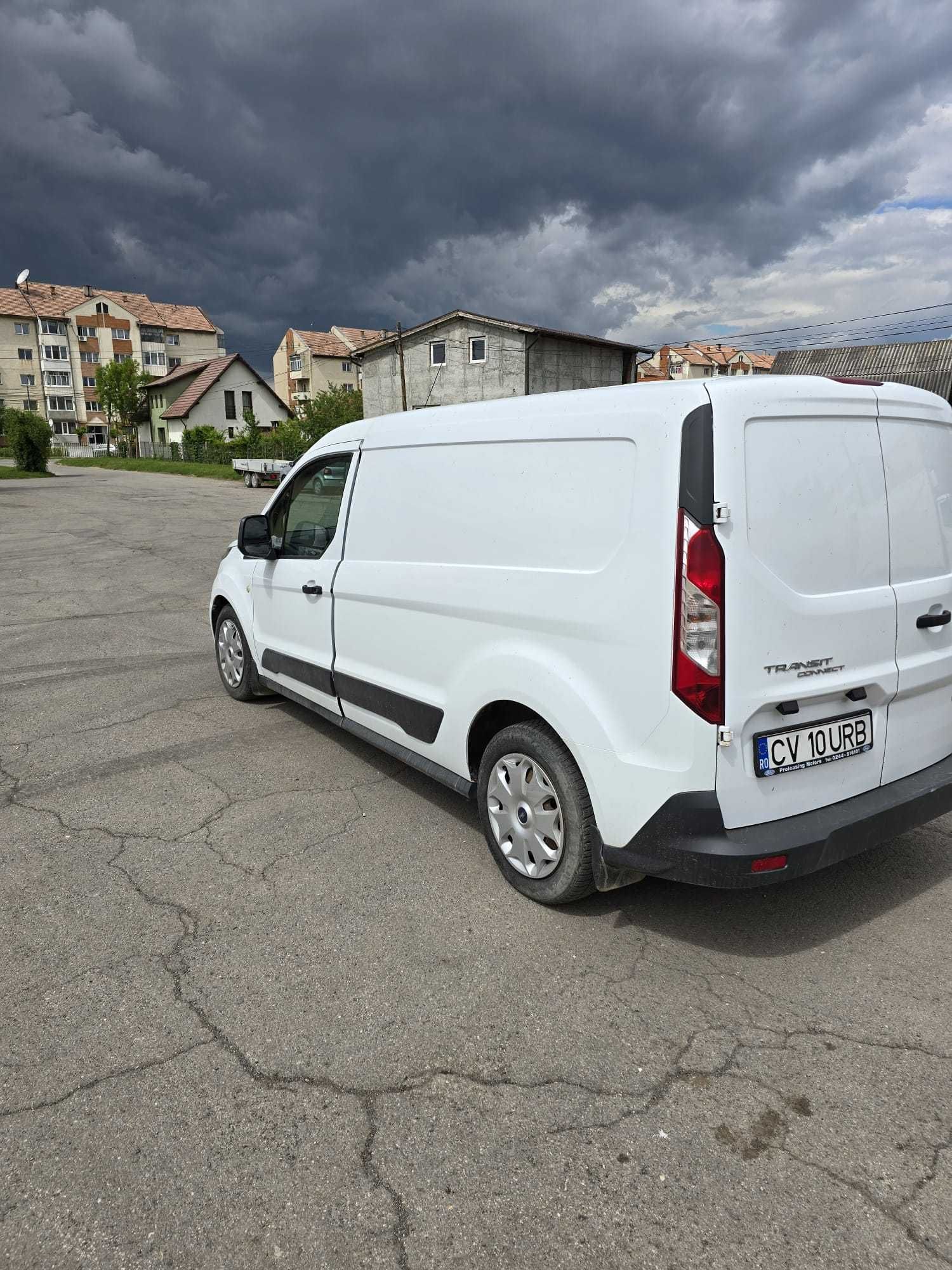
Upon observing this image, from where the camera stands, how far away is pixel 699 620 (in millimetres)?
2557

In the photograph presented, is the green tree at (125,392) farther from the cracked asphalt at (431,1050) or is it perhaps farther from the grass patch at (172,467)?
the cracked asphalt at (431,1050)

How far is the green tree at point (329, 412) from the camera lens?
49856 millimetres

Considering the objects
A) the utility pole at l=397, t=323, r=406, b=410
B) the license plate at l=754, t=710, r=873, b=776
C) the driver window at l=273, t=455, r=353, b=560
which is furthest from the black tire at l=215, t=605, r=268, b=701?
the utility pole at l=397, t=323, r=406, b=410

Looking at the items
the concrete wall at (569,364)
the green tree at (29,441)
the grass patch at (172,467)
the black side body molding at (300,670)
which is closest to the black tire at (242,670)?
the black side body molding at (300,670)

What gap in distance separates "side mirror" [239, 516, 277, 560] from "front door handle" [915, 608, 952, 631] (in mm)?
3552

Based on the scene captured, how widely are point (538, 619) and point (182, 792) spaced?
244cm

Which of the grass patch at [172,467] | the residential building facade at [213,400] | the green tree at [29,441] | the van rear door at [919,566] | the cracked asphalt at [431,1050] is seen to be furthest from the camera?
the residential building facade at [213,400]

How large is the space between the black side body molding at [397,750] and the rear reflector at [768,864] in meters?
1.33

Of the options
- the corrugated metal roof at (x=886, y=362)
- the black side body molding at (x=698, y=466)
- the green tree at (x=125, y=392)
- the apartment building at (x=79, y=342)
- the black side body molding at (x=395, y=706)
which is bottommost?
the black side body molding at (x=395, y=706)

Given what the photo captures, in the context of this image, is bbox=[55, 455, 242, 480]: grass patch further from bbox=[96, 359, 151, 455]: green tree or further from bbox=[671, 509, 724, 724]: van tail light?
bbox=[671, 509, 724, 724]: van tail light

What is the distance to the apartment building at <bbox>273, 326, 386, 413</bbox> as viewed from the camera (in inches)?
3078

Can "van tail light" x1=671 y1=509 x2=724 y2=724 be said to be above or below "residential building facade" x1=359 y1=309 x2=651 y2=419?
below

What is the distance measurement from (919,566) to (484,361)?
125 feet

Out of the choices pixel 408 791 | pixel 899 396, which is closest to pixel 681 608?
pixel 899 396
